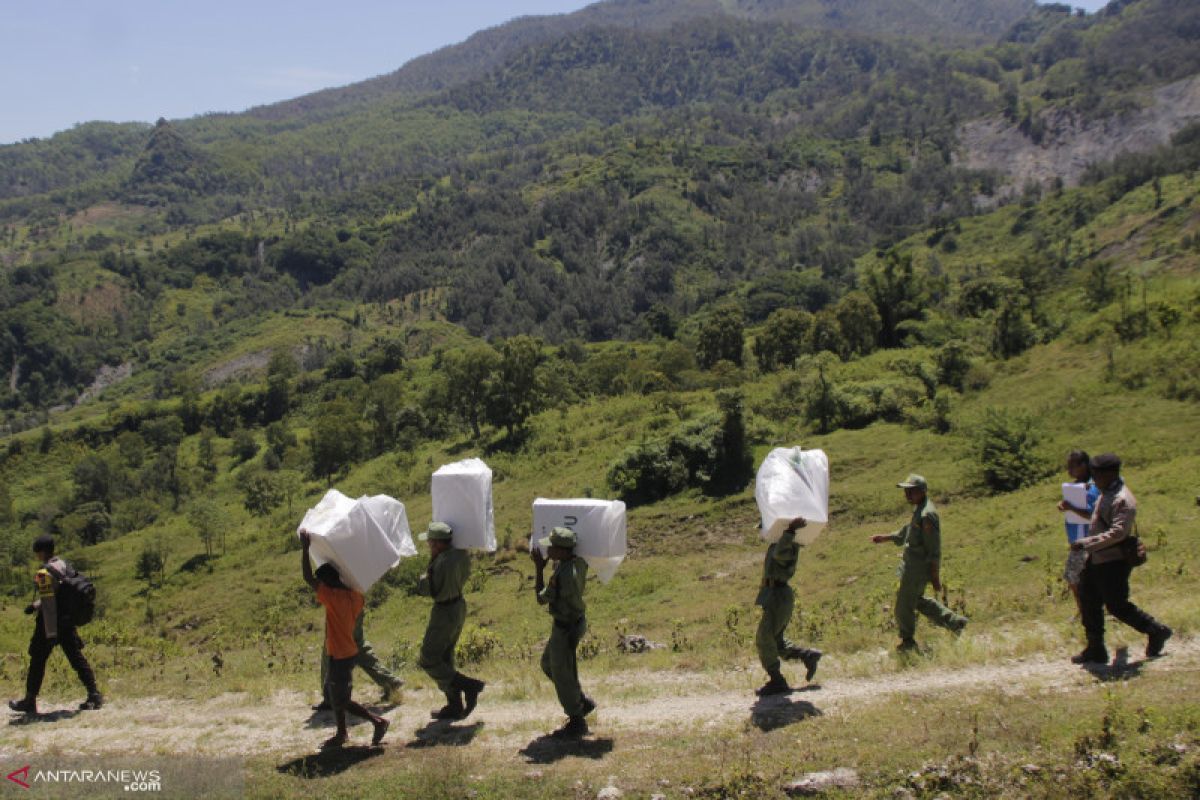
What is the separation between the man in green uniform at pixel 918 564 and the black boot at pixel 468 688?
410 cm

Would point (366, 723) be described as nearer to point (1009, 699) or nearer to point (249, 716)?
point (249, 716)

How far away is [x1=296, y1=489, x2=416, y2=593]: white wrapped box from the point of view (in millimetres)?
6922

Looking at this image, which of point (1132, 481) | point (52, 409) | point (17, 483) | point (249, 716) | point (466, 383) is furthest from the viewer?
point (52, 409)

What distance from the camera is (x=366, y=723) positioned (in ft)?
26.3

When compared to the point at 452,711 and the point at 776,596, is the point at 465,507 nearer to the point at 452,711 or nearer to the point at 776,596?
the point at 452,711

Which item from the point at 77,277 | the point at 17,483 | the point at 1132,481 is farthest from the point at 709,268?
A: the point at 1132,481

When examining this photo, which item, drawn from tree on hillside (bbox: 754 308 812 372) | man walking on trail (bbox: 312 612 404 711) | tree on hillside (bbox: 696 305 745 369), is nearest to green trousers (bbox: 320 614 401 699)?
man walking on trail (bbox: 312 612 404 711)

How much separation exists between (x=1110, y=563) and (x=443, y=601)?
19.4ft

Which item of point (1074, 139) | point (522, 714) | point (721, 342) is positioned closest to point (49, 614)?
point (522, 714)

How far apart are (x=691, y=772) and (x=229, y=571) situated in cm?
2443

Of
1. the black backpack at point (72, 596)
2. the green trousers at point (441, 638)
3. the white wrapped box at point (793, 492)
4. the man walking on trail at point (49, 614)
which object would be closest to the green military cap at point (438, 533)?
the green trousers at point (441, 638)

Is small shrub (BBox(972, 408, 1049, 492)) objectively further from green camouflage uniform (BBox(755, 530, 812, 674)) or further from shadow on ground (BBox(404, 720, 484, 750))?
shadow on ground (BBox(404, 720, 484, 750))

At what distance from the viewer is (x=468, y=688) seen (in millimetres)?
7773

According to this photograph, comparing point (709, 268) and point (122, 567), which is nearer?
point (122, 567)
